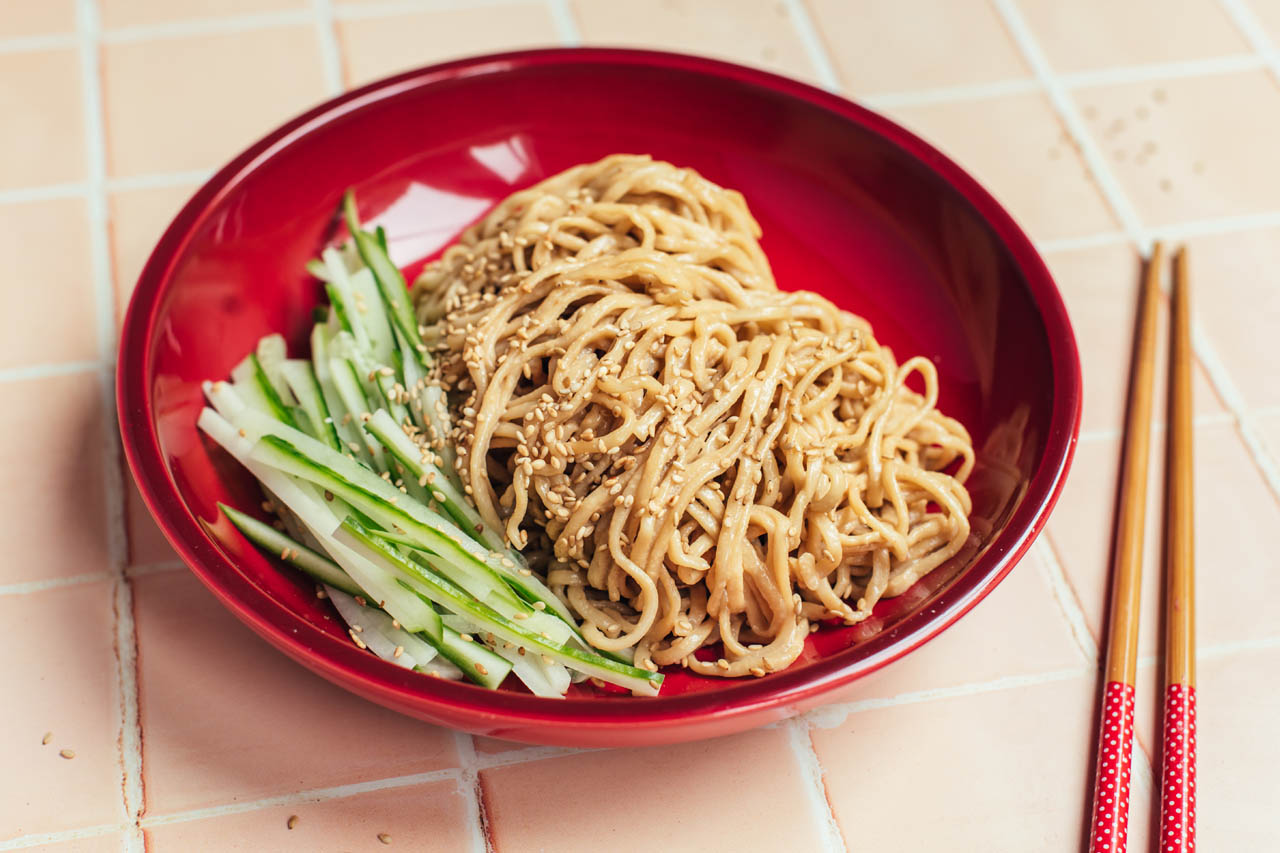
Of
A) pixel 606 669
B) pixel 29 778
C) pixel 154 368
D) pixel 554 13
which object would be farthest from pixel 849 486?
pixel 554 13

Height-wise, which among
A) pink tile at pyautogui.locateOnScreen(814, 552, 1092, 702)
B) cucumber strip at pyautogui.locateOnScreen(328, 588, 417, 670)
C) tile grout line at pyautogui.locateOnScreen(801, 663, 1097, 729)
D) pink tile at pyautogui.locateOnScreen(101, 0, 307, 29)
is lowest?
tile grout line at pyautogui.locateOnScreen(801, 663, 1097, 729)

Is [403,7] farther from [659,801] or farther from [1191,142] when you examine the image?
[659,801]

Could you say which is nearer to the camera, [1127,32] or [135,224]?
[135,224]

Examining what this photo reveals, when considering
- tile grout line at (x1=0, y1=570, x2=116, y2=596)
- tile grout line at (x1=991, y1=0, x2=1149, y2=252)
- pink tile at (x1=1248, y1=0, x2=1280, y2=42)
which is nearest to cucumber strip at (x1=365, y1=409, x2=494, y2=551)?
tile grout line at (x1=0, y1=570, x2=116, y2=596)

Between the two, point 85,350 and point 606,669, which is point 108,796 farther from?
point 85,350

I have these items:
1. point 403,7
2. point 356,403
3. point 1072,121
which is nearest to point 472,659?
point 356,403

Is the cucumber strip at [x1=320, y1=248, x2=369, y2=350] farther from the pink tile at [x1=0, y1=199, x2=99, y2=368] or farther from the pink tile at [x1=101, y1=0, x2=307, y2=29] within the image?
the pink tile at [x1=101, y1=0, x2=307, y2=29]

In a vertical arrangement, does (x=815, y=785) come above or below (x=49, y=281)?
below

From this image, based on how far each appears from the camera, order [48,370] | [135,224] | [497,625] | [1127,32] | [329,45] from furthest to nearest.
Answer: [1127,32], [329,45], [135,224], [48,370], [497,625]
